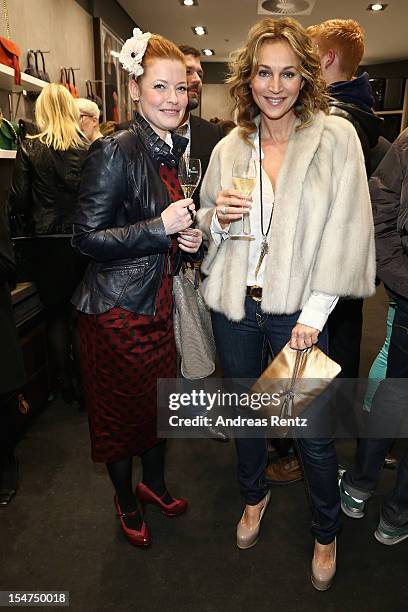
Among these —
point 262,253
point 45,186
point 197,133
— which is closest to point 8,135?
point 45,186

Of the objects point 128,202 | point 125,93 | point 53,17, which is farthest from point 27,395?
point 125,93

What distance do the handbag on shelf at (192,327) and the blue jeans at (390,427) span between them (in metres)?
0.68

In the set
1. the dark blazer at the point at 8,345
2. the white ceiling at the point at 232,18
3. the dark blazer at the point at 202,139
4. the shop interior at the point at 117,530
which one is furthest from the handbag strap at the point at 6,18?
the white ceiling at the point at 232,18

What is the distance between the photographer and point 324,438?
1.64 meters

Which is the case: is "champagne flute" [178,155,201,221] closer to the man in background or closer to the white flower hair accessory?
the white flower hair accessory

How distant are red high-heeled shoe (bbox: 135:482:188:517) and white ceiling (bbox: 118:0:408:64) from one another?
6.74 meters

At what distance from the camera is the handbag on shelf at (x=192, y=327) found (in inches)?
70.9

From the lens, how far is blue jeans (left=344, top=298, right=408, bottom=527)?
1.79 meters

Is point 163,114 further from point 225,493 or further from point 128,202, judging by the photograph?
point 225,493

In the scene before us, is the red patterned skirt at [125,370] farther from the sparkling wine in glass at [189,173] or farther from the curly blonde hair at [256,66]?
the curly blonde hair at [256,66]

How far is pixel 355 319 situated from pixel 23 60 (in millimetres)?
3150

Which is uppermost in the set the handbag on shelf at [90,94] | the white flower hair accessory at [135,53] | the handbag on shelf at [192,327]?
the handbag on shelf at [90,94]

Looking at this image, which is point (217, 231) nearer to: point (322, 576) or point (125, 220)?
point (125, 220)

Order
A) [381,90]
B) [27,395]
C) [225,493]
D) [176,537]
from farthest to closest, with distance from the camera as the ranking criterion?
[381,90] < [27,395] < [225,493] < [176,537]
